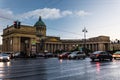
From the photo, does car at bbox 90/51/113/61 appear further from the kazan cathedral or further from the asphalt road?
the kazan cathedral

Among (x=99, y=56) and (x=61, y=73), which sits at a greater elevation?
(x=99, y=56)

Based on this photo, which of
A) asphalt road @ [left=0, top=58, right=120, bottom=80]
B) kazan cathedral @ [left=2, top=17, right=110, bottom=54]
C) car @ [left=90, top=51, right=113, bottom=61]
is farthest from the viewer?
kazan cathedral @ [left=2, top=17, right=110, bottom=54]

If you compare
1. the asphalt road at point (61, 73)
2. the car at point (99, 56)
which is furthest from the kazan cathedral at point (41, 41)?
the asphalt road at point (61, 73)

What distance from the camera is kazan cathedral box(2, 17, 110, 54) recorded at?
10800 centimetres

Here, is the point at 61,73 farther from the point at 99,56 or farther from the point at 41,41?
the point at 41,41

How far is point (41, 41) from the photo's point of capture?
13075cm

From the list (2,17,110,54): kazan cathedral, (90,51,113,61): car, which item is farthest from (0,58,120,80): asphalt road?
(2,17,110,54): kazan cathedral

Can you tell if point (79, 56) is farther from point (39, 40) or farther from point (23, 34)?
point (39, 40)

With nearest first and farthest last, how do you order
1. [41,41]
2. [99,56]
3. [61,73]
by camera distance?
1. [61,73]
2. [99,56]
3. [41,41]

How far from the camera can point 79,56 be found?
5056cm

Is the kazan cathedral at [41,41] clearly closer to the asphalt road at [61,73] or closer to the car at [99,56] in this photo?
the car at [99,56]

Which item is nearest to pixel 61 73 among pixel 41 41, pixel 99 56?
pixel 99 56

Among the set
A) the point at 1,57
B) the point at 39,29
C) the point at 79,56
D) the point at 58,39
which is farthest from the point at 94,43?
the point at 1,57

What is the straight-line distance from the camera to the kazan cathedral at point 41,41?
10800 centimetres
